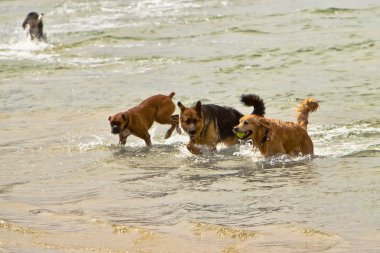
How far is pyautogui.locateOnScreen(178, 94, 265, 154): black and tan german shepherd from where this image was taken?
1217 cm

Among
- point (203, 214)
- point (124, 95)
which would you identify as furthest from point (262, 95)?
point (203, 214)

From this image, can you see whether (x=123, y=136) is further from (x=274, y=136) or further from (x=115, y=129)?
(x=274, y=136)

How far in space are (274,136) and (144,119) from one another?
2.64 meters

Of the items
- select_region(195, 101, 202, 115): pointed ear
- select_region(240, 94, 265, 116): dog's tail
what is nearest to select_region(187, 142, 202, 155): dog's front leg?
select_region(195, 101, 202, 115): pointed ear

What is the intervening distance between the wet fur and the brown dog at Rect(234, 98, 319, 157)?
48.6 feet

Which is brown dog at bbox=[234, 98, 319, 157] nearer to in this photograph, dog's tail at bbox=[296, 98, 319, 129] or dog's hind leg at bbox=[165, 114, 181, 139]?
dog's tail at bbox=[296, 98, 319, 129]

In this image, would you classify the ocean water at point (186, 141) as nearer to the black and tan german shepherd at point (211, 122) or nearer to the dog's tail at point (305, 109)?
the black and tan german shepherd at point (211, 122)

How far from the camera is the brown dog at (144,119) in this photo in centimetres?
1308

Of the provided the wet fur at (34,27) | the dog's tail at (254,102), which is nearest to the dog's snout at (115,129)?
the dog's tail at (254,102)

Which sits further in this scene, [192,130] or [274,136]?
[192,130]

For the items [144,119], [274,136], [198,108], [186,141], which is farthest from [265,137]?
[144,119]

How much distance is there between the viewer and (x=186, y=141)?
13492 mm

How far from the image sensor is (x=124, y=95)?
56.7 ft

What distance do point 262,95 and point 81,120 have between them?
3001mm
